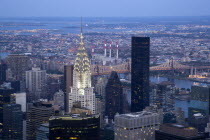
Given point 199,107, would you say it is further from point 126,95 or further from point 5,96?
point 5,96

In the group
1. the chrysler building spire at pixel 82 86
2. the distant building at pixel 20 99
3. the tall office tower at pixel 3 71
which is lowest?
the distant building at pixel 20 99

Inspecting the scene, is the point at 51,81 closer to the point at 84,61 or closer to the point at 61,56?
the point at 61,56

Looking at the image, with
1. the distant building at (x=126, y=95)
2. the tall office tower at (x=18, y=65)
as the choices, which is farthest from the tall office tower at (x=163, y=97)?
the tall office tower at (x=18, y=65)

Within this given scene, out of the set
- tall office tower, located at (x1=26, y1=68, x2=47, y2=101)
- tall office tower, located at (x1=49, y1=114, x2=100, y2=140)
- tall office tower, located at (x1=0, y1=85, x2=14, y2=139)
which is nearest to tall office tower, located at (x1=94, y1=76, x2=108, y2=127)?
tall office tower, located at (x1=26, y1=68, x2=47, y2=101)

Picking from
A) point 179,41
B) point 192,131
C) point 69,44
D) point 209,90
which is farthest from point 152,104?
point 179,41

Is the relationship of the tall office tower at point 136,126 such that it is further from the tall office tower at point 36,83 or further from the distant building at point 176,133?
the tall office tower at point 36,83

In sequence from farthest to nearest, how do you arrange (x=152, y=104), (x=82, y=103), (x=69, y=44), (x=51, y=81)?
(x=69, y=44)
(x=51, y=81)
(x=152, y=104)
(x=82, y=103)

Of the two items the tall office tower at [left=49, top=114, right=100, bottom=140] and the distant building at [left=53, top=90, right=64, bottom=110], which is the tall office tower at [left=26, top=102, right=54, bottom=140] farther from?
the tall office tower at [left=49, top=114, right=100, bottom=140]

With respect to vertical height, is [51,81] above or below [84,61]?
below
